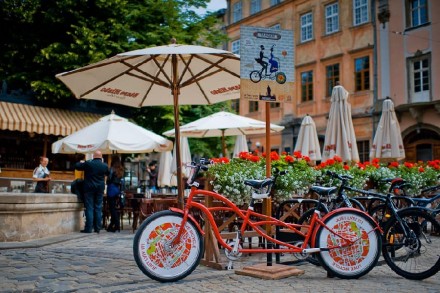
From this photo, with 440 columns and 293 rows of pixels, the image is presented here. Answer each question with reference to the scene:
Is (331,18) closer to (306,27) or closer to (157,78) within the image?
(306,27)

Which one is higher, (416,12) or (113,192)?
(416,12)

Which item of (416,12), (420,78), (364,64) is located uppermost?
(416,12)

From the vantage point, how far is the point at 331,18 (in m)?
27.6

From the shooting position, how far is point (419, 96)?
74.3ft

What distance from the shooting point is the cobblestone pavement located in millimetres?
4734

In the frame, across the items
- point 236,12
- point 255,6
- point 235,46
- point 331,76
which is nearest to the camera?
point 331,76

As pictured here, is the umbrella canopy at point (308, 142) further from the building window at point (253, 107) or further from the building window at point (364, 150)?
the building window at point (253, 107)

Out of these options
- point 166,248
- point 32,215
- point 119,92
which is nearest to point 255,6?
point 119,92

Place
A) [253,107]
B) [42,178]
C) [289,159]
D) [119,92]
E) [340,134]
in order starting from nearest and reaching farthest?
1. [289,159]
2. [119,92]
3. [42,178]
4. [340,134]
5. [253,107]

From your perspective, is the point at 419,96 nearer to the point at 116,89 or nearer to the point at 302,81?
the point at 302,81

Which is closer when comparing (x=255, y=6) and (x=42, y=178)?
(x=42, y=178)

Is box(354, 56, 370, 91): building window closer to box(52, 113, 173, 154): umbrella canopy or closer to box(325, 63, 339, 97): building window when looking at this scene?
box(325, 63, 339, 97): building window

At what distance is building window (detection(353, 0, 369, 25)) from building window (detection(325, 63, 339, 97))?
2.56 meters

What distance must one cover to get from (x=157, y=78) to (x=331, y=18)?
22308 millimetres
